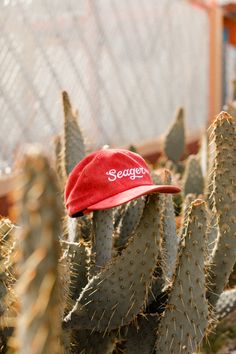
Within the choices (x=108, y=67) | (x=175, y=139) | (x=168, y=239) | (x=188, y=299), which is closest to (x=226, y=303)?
(x=168, y=239)

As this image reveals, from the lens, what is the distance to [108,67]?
6.21 m

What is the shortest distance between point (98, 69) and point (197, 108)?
325 cm

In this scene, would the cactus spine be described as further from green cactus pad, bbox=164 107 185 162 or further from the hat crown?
green cactus pad, bbox=164 107 185 162

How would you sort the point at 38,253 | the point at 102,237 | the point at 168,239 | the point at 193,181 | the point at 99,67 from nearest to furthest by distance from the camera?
1. the point at 38,253
2. the point at 102,237
3. the point at 168,239
4. the point at 193,181
5. the point at 99,67

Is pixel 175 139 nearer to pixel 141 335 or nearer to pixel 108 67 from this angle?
pixel 108 67

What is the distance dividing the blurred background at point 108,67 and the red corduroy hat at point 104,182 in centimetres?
159

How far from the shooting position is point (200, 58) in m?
9.15

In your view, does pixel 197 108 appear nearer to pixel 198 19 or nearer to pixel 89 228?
pixel 198 19

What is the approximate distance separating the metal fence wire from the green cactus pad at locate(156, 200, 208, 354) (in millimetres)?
2507

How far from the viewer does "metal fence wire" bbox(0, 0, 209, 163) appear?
15.6 feet

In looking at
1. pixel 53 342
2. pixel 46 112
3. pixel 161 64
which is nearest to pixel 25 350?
pixel 53 342

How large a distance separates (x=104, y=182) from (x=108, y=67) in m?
4.08

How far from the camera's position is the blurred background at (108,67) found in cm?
476

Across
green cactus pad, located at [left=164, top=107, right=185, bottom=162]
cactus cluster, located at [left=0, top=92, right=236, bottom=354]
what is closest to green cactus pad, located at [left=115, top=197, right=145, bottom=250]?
cactus cluster, located at [left=0, top=92, right=236, bottom=354]
